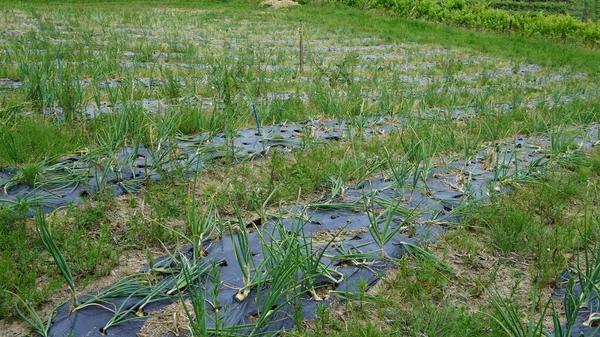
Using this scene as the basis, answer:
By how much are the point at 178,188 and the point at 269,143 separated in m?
1.08

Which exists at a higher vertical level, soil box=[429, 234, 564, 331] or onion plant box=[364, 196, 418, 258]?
onion plant box=[364, 196, 418, 258]

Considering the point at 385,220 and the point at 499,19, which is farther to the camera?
the point at 499,19

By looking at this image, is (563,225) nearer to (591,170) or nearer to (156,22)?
(591,170)

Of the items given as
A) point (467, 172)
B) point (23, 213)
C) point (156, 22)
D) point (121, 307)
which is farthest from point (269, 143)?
point (156, 22)

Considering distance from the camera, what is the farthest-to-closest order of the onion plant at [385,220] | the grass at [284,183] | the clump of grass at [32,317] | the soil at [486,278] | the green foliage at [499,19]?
the green foliage at [499,19] < the onion plant at [385,220] < the soil at [486,278] < the grass at [284,183] < the clump of grass at [32,317]

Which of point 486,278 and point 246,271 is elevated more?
point 246,271

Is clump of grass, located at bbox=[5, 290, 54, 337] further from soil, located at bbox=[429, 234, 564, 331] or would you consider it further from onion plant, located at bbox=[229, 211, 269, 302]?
soil, located at bbox=[429, 234, 564, 331]

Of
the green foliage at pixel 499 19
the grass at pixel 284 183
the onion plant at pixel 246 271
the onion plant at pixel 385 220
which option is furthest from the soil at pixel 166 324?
the green foliage at pixel 499 19

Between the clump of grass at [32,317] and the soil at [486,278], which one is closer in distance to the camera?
the clump of grass at [32,317]

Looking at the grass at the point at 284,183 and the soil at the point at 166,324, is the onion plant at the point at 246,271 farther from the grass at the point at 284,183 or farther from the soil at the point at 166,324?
the soil at the point at 166,324

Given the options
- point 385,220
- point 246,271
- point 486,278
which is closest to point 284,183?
point 385,220

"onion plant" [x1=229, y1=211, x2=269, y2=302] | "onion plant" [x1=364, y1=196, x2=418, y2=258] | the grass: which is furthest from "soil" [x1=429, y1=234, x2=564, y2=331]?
"onion plant" [x1=229, y1=211, x2=269, y2=302]

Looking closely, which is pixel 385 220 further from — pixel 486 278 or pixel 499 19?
pixel 499 19

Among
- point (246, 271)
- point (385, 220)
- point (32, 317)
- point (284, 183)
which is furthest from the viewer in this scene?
point (284, 183)
